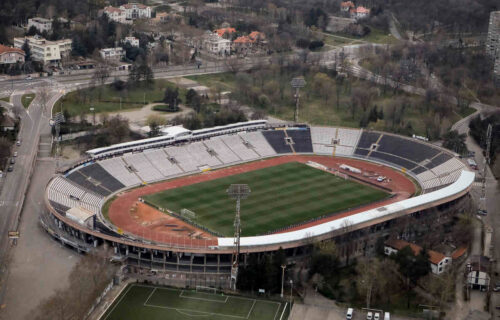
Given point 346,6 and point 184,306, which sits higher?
point 346,6

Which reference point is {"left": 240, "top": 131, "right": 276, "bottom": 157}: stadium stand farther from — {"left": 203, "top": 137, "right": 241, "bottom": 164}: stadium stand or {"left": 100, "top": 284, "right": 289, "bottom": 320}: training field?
{"left": 100, "top": 284, "right": 289, "bottom": 320}: training field

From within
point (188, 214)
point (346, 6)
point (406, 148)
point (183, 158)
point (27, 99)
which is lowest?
point (188, 214)

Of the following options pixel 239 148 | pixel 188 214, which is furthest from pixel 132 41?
pixel 188 214

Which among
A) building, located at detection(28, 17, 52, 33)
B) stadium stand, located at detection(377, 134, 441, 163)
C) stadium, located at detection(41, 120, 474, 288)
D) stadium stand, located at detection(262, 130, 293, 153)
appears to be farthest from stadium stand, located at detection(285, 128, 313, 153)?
building, located at detection(28, 17, 52, 33)

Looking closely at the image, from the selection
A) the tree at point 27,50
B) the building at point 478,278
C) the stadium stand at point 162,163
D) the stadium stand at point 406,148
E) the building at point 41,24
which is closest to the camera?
the building at point 478,278

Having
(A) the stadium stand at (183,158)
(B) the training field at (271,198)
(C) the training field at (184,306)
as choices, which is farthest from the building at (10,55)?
(C) the training field at (184,306)

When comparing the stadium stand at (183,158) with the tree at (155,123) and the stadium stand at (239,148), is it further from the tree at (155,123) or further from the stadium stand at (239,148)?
the tree at (155,123)

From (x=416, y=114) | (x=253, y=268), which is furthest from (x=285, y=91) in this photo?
(x=253, y=268)

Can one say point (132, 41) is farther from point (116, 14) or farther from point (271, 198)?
point (271, 198)
